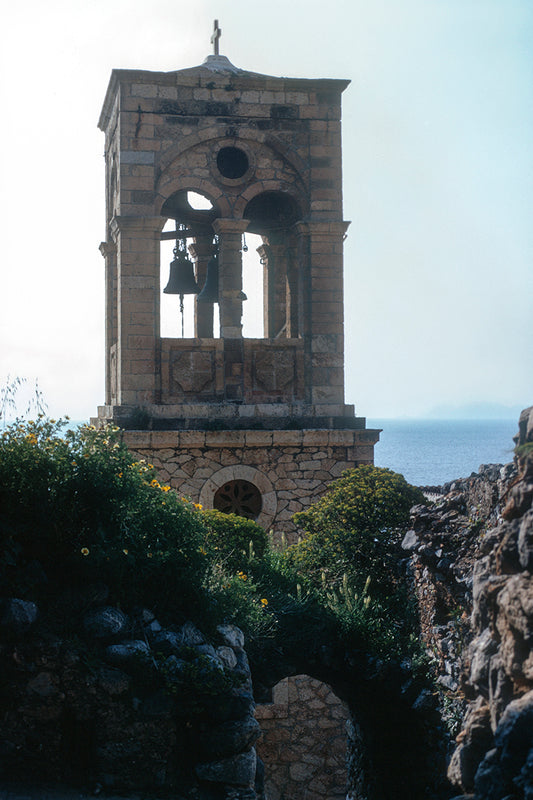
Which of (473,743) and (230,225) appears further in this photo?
(230,225)

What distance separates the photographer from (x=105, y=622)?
23.9 ft

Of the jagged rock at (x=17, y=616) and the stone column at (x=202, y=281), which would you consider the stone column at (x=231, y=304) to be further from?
the jagged rock at (x=17, y=616)

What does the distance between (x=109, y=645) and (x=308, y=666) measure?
3.14 meters

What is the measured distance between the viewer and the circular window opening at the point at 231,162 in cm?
1415

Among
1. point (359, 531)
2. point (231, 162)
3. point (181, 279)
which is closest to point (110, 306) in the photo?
point (181, 279)

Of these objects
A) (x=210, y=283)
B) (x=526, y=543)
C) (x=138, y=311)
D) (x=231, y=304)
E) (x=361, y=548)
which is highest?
(x=210, y=283)

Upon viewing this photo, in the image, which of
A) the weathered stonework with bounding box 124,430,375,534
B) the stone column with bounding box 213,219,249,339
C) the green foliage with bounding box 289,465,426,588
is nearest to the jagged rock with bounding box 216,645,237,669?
the green foliage with bounding box 289,465,426,588

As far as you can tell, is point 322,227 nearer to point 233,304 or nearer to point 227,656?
point 233,304

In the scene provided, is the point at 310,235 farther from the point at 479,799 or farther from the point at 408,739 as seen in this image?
the point at 479,799

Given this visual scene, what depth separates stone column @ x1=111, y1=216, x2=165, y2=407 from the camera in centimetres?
1342

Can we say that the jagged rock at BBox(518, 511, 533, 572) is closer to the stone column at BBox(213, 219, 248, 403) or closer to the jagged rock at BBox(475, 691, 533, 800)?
the jagged rock at BBox(475, 691, 533, 800)

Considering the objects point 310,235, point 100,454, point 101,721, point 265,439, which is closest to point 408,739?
point 101,721

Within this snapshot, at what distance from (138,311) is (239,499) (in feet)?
10.7

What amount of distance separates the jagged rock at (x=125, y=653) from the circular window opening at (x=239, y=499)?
595 centimetres
